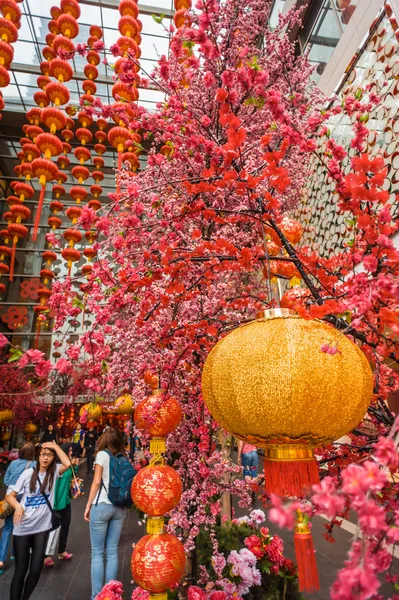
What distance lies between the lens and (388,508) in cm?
96

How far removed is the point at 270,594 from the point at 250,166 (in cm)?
307

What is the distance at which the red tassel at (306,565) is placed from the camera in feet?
2.85

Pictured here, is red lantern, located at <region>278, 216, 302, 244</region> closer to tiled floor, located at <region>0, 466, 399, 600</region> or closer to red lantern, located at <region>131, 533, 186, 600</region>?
red lantern, located at <region>131, 533, 186, 600</region>

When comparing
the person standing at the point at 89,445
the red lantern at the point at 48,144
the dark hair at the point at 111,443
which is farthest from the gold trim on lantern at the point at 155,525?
the person standing at the point at 89,445

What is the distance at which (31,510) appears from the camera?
257 centimetres

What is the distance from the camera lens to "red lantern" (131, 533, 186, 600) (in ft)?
5.33

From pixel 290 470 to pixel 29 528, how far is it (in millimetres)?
2566

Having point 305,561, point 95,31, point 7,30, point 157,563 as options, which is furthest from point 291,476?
point 95,31

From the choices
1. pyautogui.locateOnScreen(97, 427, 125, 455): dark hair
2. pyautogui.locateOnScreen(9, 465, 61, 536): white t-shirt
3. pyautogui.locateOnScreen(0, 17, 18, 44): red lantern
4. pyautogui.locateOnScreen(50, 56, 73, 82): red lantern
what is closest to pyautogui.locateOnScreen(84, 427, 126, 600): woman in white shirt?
pyautogui.locateOnScreen(97, 427, 125, 455): dark hair

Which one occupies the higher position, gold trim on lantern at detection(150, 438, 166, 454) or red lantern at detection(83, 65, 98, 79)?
red lantern at detection(83, 65, 98, 79)

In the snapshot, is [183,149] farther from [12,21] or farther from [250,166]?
[12,21]

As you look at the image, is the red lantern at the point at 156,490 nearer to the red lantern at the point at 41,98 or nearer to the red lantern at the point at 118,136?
the red lantern at the point at 118,136

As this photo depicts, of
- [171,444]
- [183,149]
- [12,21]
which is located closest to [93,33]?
[12,21]

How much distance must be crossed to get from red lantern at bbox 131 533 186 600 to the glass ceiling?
33.8 feet
